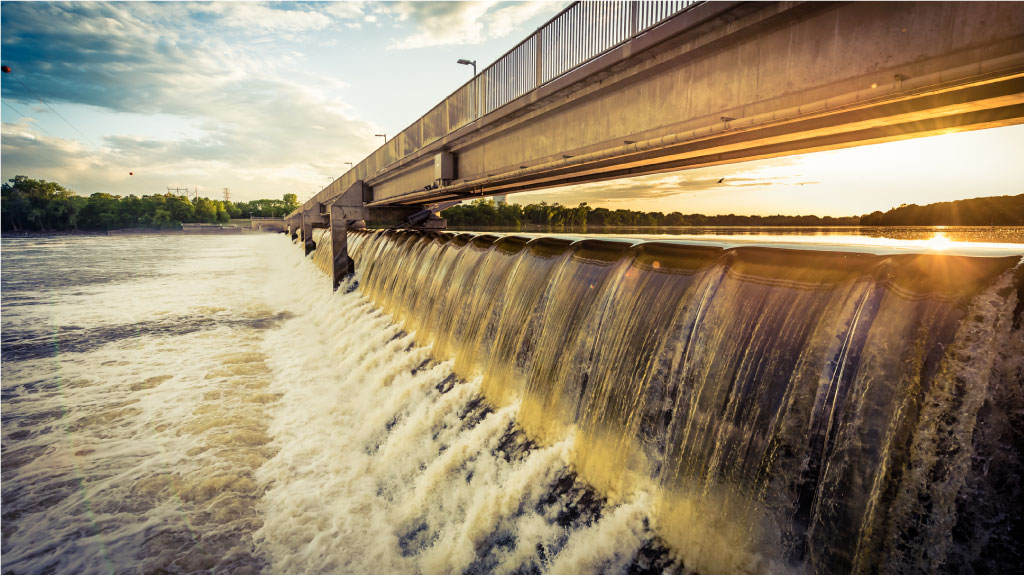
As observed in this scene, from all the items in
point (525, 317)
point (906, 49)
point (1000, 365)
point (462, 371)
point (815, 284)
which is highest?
point (906, 49)

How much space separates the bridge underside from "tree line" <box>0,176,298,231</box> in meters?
184

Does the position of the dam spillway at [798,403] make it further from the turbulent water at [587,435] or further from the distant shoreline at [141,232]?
the distant shoreline at [141,232]

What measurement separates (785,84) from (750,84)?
58 centimetres

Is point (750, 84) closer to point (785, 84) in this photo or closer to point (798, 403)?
point (785, 84)

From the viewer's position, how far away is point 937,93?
16.6ft

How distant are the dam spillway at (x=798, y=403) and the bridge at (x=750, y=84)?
8.43ft

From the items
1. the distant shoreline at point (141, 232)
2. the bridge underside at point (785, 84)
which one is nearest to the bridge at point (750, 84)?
the bridge underside at point (785, 84)

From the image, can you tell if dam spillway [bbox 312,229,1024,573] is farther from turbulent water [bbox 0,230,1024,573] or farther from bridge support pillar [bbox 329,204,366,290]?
bridge support pillar [bbox 329,204,366,290]

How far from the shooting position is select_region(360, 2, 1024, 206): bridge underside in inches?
184

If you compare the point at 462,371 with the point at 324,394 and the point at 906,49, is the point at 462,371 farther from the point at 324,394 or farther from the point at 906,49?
the point at 906,49

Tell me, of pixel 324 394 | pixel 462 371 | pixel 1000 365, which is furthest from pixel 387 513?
pixel 1000 365

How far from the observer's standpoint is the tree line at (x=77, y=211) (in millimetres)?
129000

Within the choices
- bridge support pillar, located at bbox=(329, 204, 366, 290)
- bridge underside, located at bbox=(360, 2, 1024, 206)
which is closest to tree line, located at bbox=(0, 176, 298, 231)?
bridge support pillar, located at bbox=(329, 204, 366, 290)

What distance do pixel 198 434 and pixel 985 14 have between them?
42.0 feet
